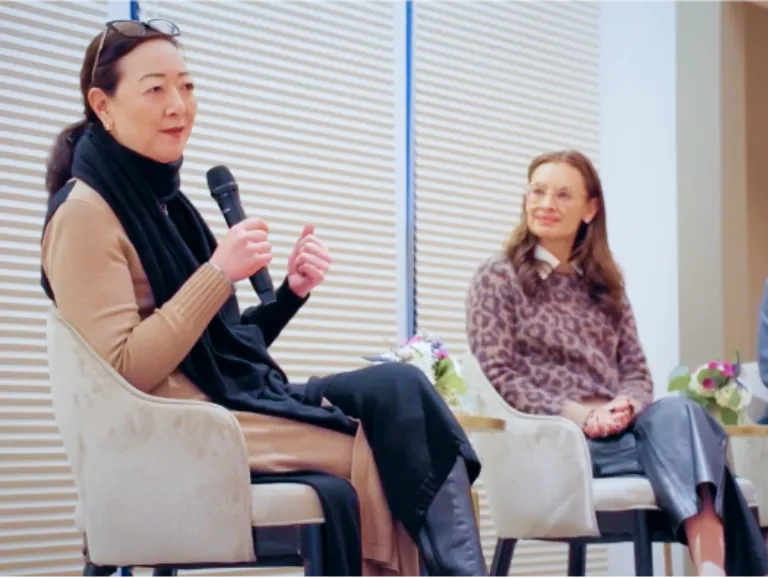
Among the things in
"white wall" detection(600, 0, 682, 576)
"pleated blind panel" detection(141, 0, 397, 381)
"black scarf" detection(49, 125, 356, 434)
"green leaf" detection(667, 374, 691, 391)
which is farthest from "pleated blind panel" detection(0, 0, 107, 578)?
"white wall" detection(600, 0, 682, 576)

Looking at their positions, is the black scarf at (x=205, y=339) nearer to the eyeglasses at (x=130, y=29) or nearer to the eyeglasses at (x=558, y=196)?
the eyeglasses at (x=130, y=29)

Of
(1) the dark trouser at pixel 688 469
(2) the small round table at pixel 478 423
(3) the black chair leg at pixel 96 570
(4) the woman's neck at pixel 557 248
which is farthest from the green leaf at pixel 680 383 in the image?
(3) the black chair leg at pixel 96 570

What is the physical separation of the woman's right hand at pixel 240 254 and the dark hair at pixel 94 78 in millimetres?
406

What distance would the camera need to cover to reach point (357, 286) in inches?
168

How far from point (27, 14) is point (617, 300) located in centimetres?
204

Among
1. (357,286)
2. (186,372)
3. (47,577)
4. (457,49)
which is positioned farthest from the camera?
(457,49)

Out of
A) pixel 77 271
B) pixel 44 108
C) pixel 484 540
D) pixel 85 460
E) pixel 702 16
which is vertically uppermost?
pixel 702 16

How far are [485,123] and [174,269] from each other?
2.81 meters

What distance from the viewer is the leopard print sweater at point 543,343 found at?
10.3ft

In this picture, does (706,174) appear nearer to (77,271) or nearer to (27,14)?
(27,14)

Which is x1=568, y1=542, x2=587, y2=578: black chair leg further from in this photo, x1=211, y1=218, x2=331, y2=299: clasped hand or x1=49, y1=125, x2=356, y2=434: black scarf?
x1=211, y1=218, x2=331, y2=299: clasped hand

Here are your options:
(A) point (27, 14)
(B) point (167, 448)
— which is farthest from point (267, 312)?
(A) point (27, 14)

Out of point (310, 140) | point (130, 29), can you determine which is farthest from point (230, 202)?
point (310, 140)

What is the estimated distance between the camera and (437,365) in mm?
3270
